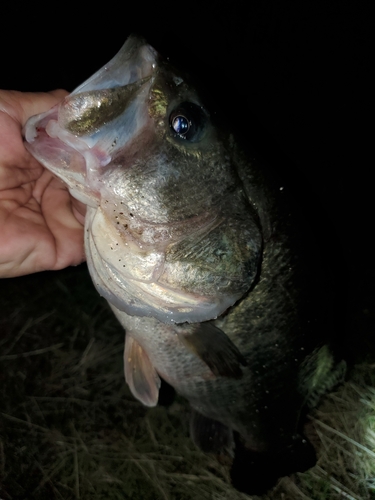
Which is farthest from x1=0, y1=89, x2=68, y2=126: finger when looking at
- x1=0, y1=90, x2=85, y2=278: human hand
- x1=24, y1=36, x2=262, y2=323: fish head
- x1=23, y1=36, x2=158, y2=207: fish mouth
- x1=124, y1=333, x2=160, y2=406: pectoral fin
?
x1=124, y1=333, x2=160, y2=406: pectoral fin

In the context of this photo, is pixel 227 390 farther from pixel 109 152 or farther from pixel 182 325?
pixel 109 152

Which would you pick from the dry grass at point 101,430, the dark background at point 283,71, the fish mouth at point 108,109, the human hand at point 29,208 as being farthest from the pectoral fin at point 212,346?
the dark background at point 283,71

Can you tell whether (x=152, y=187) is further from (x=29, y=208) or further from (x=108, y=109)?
(x=29, y=208)

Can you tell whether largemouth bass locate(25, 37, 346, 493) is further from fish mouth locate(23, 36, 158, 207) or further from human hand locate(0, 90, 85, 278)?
human hand locate(0, 90, 85, 278)

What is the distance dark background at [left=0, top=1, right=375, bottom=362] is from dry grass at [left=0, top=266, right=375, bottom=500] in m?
0.86

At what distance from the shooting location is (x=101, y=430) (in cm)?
285

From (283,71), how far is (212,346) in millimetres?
2655

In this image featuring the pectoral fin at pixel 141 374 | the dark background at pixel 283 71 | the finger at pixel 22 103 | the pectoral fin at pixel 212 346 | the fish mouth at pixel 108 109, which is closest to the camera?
the fish mouth at pixel 108 109

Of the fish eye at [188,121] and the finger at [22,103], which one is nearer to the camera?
the fish eye at [188,121]

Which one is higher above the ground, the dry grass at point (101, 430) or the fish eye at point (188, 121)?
the fish eye at point (188, 121)

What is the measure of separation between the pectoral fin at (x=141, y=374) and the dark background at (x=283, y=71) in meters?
1.83

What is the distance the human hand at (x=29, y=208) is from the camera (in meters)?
1.76

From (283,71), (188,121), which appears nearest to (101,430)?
(188,121)

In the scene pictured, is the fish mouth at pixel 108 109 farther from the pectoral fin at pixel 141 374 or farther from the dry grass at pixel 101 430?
the dry grass at pixel 101 430
